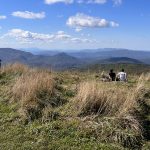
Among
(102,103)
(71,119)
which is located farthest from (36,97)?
(102,103)

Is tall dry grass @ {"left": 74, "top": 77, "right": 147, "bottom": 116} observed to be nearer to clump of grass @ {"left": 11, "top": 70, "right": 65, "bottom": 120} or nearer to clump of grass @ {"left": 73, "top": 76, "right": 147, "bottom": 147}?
clump of grass @ {"left": 73, "top": 76, "right": 147, "bottom": 147}

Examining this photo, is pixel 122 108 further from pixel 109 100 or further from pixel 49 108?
pixel 49 108

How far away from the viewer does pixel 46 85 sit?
1238cm

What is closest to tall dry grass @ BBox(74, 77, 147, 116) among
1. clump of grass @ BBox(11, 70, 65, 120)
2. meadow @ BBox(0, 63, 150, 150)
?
meadow @ BBox(0, 63, 150, 150)

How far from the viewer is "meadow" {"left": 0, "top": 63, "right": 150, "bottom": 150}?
8.39m

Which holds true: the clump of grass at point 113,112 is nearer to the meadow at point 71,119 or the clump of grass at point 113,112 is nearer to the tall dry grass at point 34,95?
the meadow at point 71,119

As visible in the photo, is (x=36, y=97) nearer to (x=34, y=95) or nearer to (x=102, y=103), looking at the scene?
(x=34, y=95)

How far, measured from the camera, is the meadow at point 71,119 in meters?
8.39

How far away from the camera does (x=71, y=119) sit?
970cm

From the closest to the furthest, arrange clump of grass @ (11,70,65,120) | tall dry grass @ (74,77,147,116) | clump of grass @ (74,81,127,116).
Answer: tall dry grass @ (74,77,147,116) < clump of grass @ (74,81,127,116) < clump of grass @ (11,70,65,120)

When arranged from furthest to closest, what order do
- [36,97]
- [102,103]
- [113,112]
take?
1. [36,97]
2. [102,103]
3. [113,112]

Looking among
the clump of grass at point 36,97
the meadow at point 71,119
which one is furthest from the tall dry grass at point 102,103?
the clump of grass at point 36,97

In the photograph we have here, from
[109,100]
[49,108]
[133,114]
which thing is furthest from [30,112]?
[133,114]

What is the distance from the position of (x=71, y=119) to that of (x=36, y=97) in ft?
6.67
